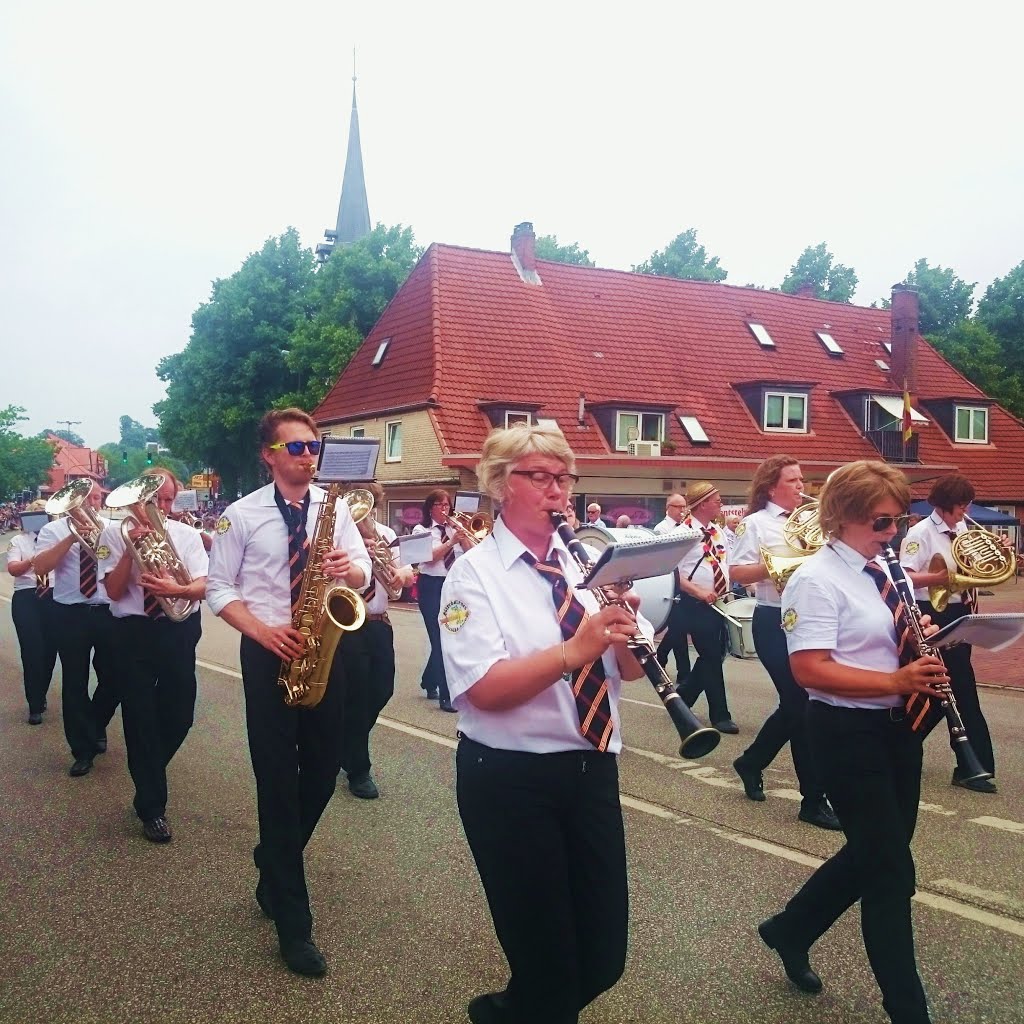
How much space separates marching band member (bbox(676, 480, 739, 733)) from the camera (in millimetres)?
8516

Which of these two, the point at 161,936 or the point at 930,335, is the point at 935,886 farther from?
the point at 930,335

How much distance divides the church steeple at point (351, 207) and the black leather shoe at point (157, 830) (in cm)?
7164

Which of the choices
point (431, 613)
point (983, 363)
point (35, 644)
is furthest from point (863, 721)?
point (983, 363)

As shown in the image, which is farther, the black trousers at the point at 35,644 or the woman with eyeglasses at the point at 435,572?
the woman with eyeglasses at the point at 435,572

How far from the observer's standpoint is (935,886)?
5027 millimetres

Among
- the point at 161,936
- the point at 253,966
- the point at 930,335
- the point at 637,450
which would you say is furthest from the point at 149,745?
the point at 930,335

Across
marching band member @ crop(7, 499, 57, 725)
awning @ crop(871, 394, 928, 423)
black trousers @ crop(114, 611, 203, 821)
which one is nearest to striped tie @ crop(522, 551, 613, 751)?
black trousers @ crop(114, 611, 203, 821)

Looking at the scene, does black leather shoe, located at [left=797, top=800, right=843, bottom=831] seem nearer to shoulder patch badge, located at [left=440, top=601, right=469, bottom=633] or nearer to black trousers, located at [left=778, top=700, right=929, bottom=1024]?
black trousers, located at [left=778, top=700, right=929, bottom=1024]

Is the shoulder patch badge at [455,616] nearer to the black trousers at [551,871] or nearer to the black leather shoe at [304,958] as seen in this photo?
the black trousers at [551,871]

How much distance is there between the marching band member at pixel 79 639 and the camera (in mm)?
7441

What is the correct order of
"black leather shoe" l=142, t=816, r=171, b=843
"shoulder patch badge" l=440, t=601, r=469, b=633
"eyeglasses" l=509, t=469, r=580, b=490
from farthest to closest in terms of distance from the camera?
1. "black leather shoe" l=142, t=816, r=171, b=843
2. "eyeglasses" l=509, t=469, r=580, b=490
3. "shoulder patch badge" l=440, t=601, r=469, b=633

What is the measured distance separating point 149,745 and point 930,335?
4801 cm

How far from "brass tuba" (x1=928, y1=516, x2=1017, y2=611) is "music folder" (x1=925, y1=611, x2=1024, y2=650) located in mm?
3093

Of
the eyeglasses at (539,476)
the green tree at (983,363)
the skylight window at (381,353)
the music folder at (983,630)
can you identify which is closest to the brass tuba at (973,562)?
the music folder at (983,630)
